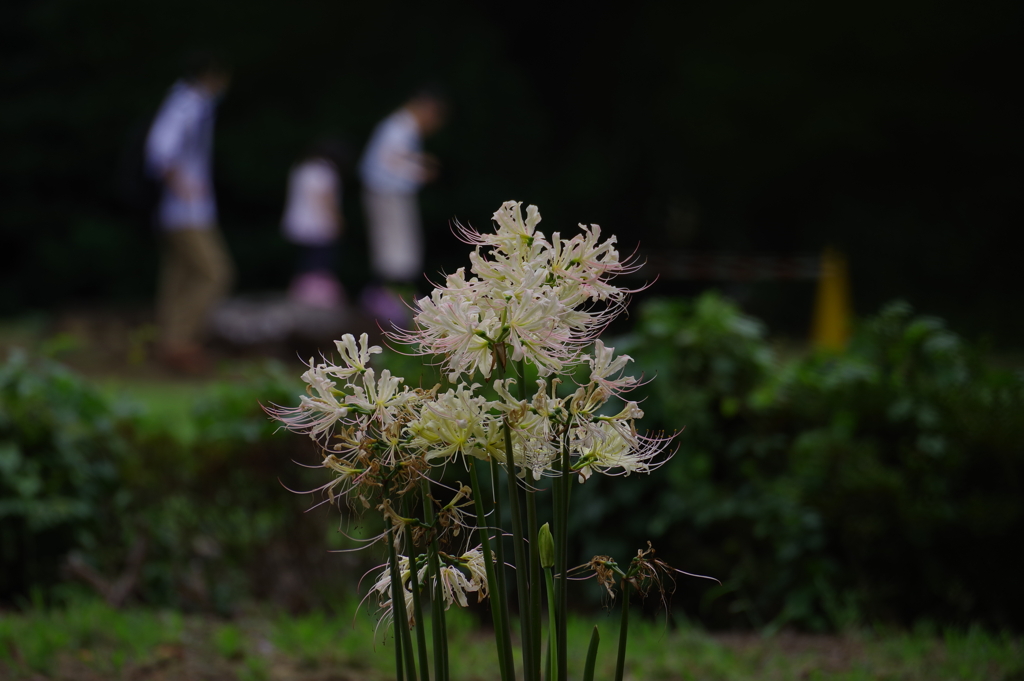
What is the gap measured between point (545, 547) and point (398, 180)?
8.81 metres

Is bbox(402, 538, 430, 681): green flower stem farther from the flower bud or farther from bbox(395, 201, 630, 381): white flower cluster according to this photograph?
bbox(395, 201, 630, 381): white flower cluster

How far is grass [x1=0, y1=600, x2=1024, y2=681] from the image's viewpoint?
10.1 ft

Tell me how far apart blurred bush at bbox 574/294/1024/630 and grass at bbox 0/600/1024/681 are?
0.79 feet

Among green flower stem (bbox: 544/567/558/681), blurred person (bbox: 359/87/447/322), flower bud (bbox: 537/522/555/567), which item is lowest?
green flower stem (bbox: 544/567/558/681)

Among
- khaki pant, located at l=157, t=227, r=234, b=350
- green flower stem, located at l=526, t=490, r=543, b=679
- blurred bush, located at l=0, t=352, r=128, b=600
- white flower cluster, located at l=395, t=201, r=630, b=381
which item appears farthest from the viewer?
khaki pant, located at l=157, t=227, r=234, b=350

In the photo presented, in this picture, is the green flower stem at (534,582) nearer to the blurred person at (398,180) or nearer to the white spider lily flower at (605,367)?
the white spider lily flower at (605,367)

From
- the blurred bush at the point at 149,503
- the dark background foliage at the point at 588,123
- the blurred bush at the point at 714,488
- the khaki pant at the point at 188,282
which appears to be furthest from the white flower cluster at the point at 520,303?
the dark background foliage at the point at 588,123

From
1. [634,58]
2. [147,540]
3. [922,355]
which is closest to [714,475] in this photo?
[922,355]

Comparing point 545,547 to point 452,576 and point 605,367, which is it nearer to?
point 452,576

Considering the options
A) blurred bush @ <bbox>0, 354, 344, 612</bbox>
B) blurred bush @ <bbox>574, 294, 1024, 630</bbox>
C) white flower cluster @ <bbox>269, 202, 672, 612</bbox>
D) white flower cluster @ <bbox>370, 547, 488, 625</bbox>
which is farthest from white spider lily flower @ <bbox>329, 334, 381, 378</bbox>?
blurred bush @ <bbox>0, 354, 344, 612</bbox>

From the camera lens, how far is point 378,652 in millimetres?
3279

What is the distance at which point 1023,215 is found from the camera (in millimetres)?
13367

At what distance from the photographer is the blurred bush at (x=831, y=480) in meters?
3.65

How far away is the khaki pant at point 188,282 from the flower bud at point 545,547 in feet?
26.9
